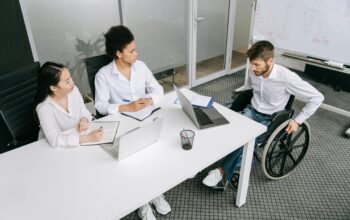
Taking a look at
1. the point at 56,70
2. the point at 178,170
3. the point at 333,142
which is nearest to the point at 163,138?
the point at 178,170

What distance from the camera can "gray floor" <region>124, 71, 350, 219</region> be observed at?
78.5 inches

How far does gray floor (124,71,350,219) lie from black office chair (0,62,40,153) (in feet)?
2.97

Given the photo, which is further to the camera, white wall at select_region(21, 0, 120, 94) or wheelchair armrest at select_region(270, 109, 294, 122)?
white wall at select_region(21, 0, 120, 94)

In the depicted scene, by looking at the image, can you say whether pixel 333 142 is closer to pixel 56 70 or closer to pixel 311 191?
pixel 311 191

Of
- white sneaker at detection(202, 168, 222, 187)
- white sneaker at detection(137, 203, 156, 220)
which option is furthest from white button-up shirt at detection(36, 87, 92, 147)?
white sneaker at detection(202, 168, 222, 187)

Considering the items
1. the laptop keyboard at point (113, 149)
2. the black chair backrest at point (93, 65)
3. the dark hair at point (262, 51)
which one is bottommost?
the laptop keyboard at point (113, 149)

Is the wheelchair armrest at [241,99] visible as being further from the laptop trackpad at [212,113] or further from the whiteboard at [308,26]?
the whiteboard at [308,26]

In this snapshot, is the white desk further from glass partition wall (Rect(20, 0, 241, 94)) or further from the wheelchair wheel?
glass partition wall (Rect(20, 0, 241, 94))

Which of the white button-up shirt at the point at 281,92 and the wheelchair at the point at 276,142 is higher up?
the white button-up shirt at the point at 281,92

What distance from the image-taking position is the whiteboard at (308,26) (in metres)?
2.57

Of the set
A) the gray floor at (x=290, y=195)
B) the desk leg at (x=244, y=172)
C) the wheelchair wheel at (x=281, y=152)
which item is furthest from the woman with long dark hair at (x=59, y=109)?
the wheelchair wheel at (x=281, y=152)

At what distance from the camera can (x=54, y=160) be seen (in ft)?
4.68

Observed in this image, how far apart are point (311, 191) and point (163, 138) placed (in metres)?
1.35

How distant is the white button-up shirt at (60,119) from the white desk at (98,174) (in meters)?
0.05
